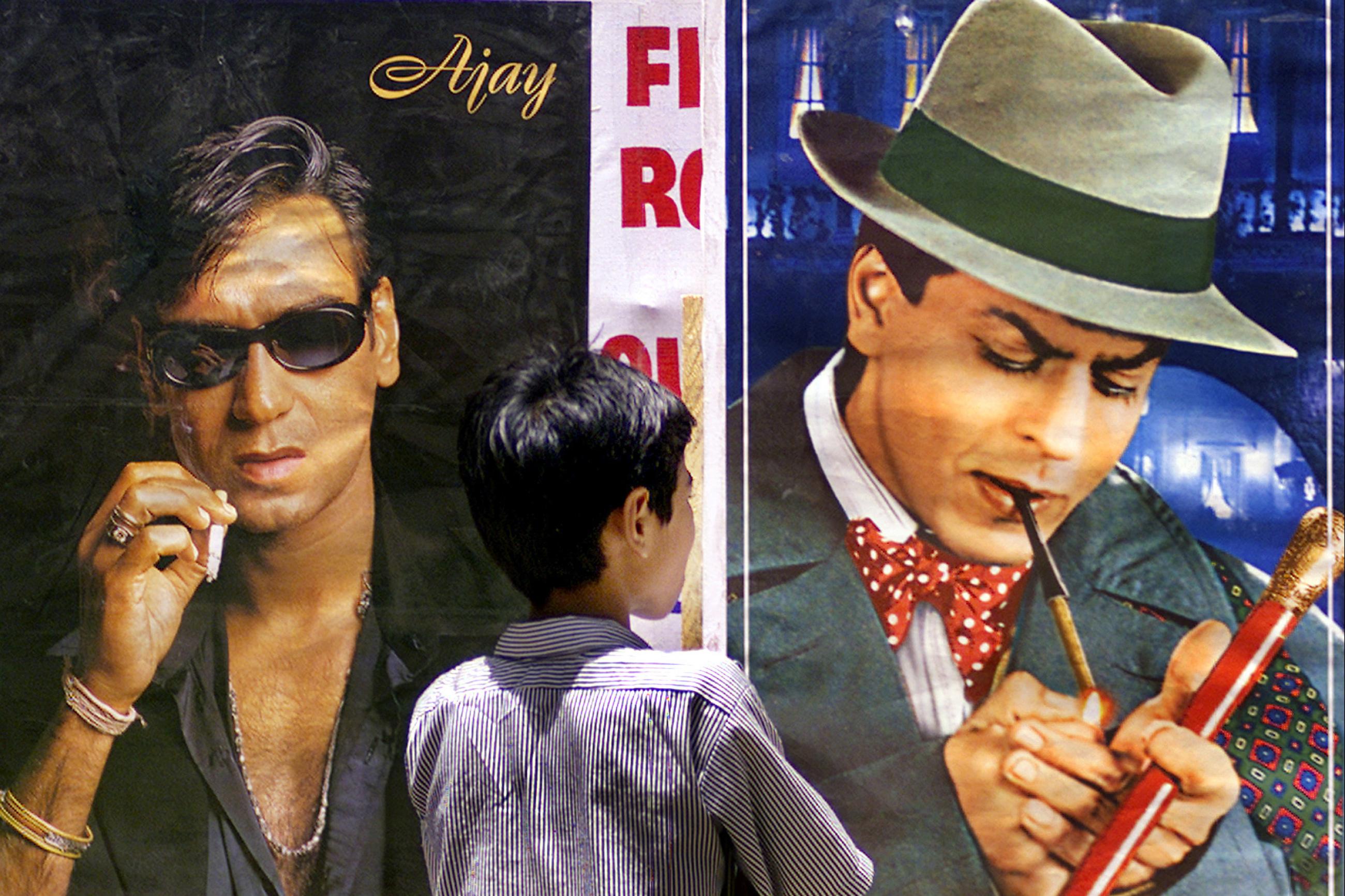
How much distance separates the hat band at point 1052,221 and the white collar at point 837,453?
386 mm

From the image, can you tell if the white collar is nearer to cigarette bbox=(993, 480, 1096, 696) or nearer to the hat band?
cigarette bbox=(993, 480, 1096, 696)

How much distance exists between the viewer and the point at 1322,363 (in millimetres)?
2537

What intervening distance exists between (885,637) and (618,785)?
122 cm

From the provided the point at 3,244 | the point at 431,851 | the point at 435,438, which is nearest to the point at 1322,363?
the point at 435,438

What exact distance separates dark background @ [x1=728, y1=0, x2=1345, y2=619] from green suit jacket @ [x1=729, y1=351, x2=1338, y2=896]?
8cm

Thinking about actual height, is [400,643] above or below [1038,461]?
below

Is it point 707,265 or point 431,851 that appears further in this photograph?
point 707,265

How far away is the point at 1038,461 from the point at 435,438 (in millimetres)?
1234

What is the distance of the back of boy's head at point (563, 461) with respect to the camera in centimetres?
148

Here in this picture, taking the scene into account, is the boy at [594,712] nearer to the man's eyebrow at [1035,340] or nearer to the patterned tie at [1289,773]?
the man's eyebrow at [1035,340]

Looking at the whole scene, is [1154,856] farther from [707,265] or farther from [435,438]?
[435,438]

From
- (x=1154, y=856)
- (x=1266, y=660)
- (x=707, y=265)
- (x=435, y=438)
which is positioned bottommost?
(x=1154, y=856)

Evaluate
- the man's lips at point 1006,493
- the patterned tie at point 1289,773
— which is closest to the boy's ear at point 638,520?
the man's lips at point 1006,493

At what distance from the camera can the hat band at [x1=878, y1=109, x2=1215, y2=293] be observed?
8.17 ft
